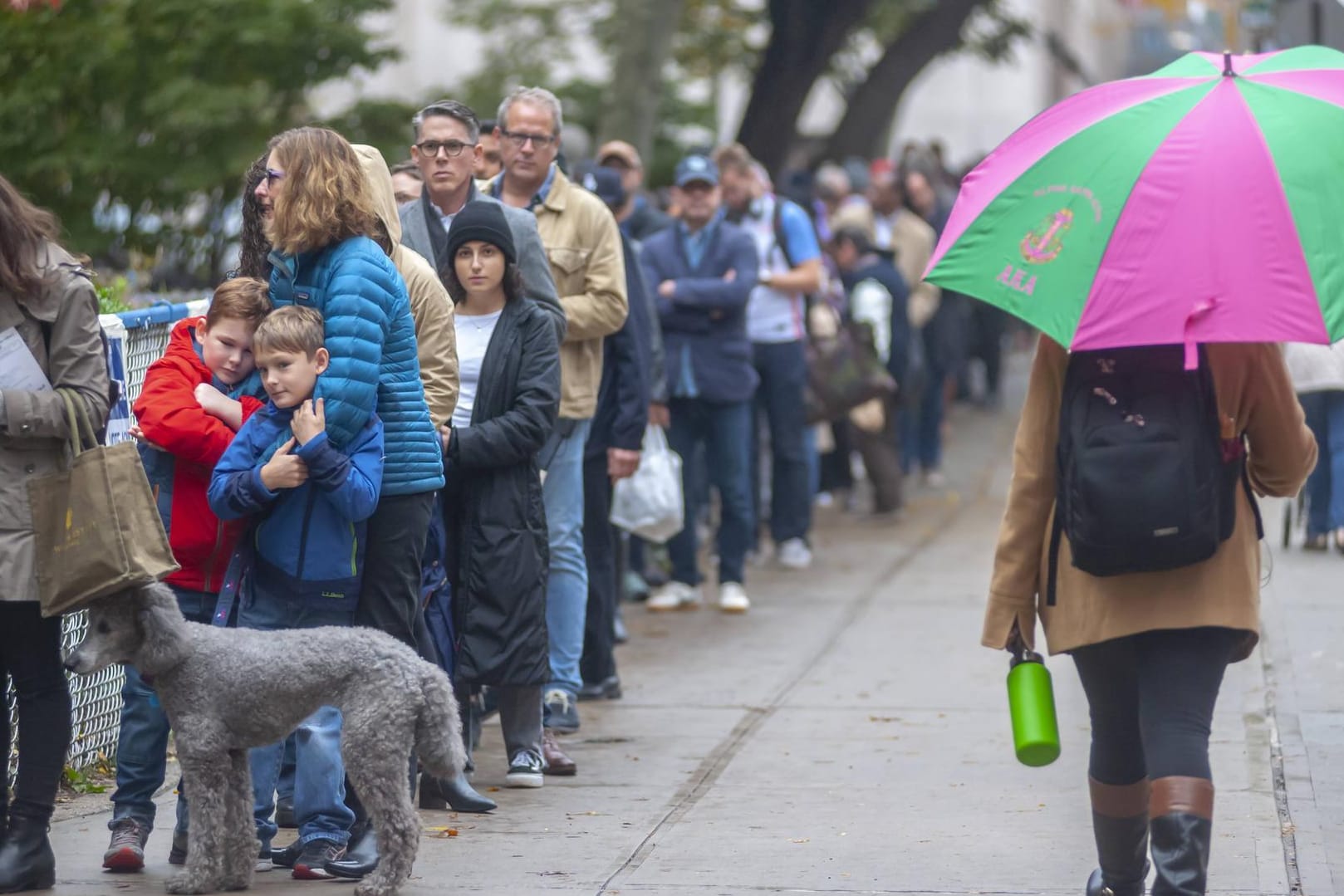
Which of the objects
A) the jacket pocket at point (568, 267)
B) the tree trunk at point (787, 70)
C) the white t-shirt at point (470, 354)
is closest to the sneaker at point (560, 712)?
the white t-shirt at point (470, 354)

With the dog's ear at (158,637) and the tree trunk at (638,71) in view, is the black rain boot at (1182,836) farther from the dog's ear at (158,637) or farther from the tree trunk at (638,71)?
the tree trunk at (638,71)

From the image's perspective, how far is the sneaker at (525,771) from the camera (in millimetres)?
6406

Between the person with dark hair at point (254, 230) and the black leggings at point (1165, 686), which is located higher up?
the person with dark hair at point (254, 230)

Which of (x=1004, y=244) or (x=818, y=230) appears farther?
(x=818, y=230)

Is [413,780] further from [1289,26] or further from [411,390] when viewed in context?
[1289,26]

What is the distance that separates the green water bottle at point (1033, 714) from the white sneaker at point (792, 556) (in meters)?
6.75

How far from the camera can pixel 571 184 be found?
7.41m

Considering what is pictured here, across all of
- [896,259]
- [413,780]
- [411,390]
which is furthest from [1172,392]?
[896,259]

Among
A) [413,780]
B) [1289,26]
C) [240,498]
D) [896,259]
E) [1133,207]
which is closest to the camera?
[1133,207]

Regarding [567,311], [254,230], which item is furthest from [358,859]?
[567,311]

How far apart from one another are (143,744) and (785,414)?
19.4ft

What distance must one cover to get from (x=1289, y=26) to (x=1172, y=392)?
5.88 meters

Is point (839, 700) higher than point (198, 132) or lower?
lower

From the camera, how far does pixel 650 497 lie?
9.06 m
